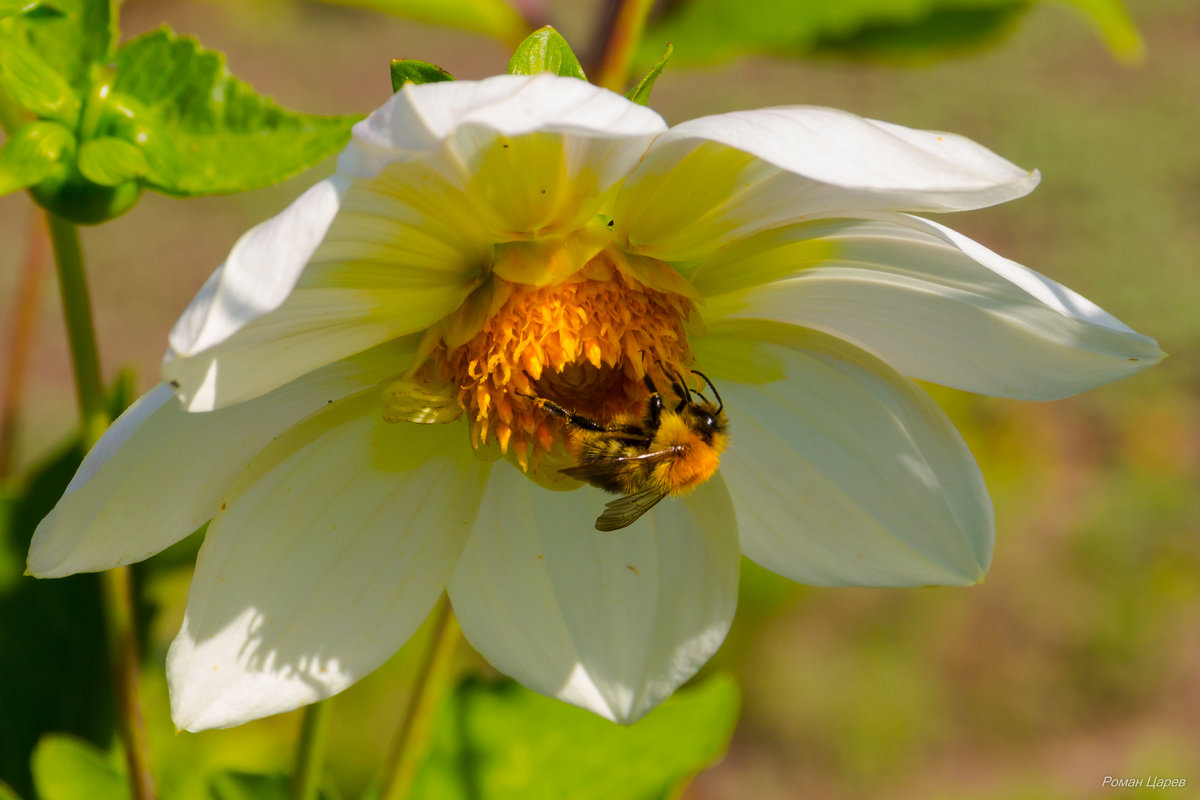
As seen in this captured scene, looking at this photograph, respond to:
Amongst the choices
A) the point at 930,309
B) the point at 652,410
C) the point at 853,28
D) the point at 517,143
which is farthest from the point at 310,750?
the point at 853,28

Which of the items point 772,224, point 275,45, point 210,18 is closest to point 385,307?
point 772,224

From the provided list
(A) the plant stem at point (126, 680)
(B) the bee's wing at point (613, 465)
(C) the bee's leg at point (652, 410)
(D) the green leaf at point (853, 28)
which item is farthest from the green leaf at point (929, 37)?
(A) the plant stem at point (126, 680)

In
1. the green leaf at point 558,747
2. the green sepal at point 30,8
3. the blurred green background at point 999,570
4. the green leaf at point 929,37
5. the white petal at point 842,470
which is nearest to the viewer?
the green sepal at point 30,8

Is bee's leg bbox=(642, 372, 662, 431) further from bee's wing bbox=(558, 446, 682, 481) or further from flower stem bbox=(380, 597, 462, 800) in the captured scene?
flower stem bbox=(380, 597, 462, 800)

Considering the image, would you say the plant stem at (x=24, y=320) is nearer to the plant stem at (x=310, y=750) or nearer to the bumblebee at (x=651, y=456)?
the plant stem at (x=310, y=750)

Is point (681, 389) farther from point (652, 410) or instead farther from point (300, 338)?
point (300, 338)

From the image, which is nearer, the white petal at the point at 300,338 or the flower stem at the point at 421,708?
the white petal at the point at 300,338
